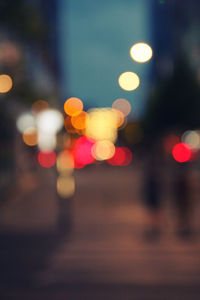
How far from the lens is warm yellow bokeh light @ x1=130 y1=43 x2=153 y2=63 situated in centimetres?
799

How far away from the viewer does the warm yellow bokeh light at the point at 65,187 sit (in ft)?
42.2

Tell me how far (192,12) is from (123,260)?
4158 centimetres

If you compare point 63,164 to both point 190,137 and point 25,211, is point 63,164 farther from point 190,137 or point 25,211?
point 190,137

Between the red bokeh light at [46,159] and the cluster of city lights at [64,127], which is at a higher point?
the cluster of city lights at [64,127]

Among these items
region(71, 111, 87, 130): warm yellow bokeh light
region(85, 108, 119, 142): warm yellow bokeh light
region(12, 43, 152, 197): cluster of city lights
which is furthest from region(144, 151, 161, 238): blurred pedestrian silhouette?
region(85, 108, 119, 142): warm yellow bokeh light

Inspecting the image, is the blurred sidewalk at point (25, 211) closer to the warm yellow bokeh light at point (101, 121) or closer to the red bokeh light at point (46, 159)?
the red bokeh light at point (46, 159)

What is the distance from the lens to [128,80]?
13.0 meters

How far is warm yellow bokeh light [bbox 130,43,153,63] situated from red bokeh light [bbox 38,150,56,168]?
28.9 metres

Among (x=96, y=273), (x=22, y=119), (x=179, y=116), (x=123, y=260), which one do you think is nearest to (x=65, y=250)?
(x=123, y=260)

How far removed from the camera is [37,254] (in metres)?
9.34

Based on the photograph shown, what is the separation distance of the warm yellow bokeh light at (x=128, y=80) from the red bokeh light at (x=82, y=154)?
30050 millimetres

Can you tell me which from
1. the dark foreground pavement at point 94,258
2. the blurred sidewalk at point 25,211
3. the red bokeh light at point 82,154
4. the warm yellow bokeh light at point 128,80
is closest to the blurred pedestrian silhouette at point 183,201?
the dark foreground pavement at point 94,258

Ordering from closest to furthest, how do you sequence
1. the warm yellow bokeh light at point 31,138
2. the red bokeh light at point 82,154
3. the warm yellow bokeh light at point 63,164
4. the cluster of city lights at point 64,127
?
the cluster of city lights at point 64,127 < the warm yellow bokeh light at point 63,164 < the warm yellow bokeh light at point 31,138 < the red bokeh light at point 82,154

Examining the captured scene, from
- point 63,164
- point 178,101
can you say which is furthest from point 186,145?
point 63,164
